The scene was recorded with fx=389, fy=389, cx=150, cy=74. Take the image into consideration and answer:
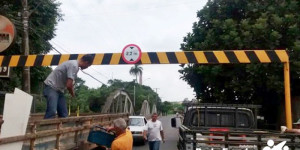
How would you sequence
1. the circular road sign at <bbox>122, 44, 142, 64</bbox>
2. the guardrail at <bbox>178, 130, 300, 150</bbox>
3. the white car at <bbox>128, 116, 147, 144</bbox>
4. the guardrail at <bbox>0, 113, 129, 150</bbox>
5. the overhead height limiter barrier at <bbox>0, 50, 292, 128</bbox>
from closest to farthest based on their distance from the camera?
1. the guardrail at <bbox>0, 113, 129, 150</bbox>
2. the guardrail at <bbox>178, 130, 300, 150</bbox>
3. the overhead height limiter barrier at <bbox>0, 50, 292, 128</bbox>
4. the circular road sign at <bbox>122, 44, 142, 64</bbox>
5. the white car at <bbox>128, 116, 147, 144</bbox>

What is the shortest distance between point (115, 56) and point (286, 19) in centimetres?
1377

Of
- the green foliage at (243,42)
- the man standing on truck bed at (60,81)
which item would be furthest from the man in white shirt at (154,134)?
the green foliage at (243,42)

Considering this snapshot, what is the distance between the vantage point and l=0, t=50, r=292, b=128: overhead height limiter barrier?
6.50m

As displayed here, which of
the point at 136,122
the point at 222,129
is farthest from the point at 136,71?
the point at 222,129

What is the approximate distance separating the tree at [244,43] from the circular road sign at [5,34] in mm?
13996

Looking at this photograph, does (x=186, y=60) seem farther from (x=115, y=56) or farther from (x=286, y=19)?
(x=286, y=19)

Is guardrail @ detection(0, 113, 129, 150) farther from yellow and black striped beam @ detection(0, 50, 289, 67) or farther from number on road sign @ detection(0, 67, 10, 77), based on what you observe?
number on road sign @ detection(0, 67, 10, 77)

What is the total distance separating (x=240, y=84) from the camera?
19.6 m

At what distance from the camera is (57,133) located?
499cm

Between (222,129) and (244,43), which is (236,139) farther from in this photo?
(244,43)

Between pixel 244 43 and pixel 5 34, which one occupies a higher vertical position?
pixel 244 43

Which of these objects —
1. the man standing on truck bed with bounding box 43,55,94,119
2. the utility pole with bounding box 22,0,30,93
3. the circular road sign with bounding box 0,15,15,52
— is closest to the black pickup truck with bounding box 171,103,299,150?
the man standing on truck bed with bounding box 43,55,94,119

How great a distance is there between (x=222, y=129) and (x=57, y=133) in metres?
3.84

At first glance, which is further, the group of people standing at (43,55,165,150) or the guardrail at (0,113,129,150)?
the group of people standing at (43,55,165,150)
